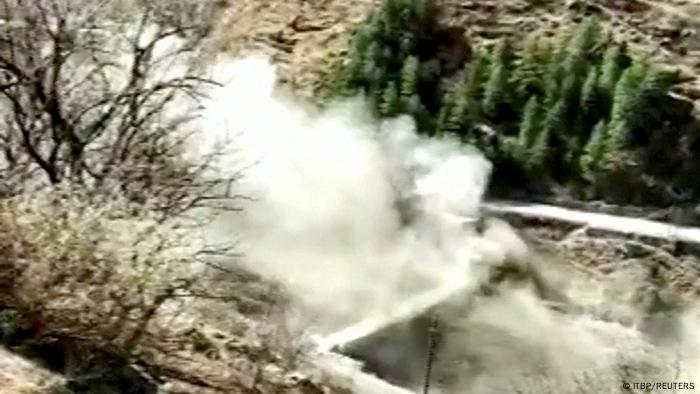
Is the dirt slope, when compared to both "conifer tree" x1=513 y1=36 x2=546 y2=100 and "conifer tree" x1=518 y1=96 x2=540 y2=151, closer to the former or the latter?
"conifer tree" x1=513 y1=36 x2=546 y2=100

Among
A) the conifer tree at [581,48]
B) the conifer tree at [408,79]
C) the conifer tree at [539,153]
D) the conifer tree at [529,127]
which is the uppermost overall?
the conifer tree at [581,48]

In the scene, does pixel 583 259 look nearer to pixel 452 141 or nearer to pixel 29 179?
pixel 452 141

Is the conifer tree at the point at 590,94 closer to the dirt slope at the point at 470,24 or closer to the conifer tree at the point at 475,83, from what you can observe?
the dirt slope at the point at 470,24

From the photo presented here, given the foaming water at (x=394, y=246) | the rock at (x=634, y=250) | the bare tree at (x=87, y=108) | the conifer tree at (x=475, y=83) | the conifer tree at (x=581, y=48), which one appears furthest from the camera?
the conifer tree at (x=475, y=83)

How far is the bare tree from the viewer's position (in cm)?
689

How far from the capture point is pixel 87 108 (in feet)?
23.4

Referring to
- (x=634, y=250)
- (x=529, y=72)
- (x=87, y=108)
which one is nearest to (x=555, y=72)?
(x=529, y=72)

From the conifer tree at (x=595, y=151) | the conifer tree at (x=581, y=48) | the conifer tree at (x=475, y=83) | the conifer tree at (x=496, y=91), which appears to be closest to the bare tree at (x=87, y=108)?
the conifer tree at (x=475, y=83)

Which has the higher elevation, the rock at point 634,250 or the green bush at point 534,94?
the green bush at point 534,94

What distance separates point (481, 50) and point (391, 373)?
3.19 m

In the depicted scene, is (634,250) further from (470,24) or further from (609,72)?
(470,24)

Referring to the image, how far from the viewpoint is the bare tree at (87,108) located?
22.6ft

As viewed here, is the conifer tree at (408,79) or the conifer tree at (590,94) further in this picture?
the conifer tree at (408,79)

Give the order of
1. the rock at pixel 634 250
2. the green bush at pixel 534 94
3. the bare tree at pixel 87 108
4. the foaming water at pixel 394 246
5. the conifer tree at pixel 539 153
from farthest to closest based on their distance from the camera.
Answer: the conifer tree at pixel 539 153, the green bush at pixel 534 94, the rock at pixel 634 250, the foaming water at pixel 394 246, the bare tree at pixel 87 108
